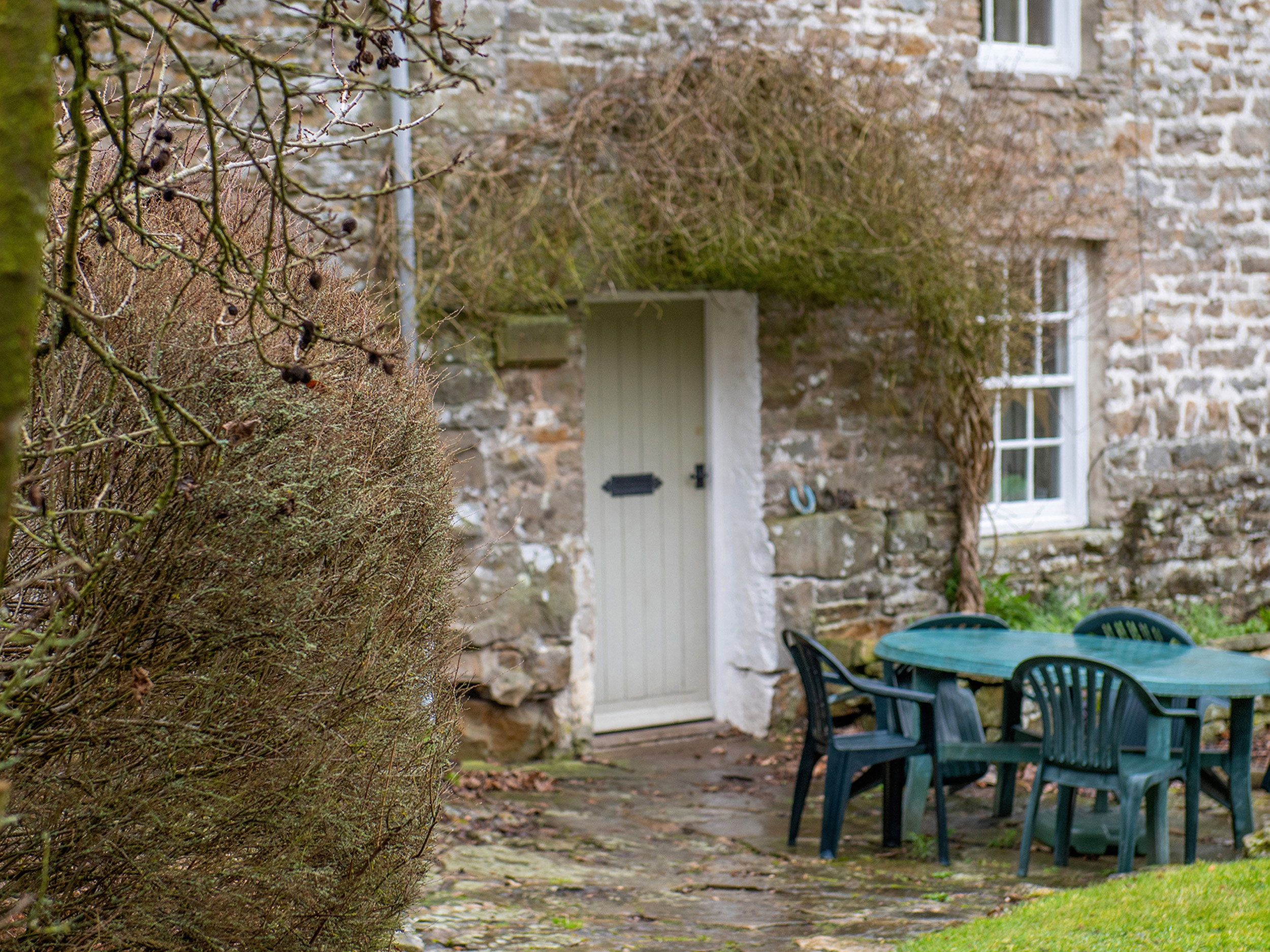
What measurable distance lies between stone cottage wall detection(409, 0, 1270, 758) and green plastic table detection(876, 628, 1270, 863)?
152 cm

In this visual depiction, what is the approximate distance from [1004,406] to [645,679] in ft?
9.86

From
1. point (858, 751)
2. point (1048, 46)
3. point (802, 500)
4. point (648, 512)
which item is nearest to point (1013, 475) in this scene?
point (802, 500)

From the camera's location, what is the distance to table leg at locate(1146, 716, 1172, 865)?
5457 millimetres

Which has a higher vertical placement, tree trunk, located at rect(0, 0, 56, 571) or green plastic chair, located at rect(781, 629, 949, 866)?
tree trunk, located at rect(0, 0, 56, 571)

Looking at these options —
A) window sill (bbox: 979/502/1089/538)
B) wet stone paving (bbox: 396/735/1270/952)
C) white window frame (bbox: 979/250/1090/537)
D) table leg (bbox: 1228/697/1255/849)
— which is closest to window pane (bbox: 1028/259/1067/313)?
white window frame (bbox: 979/250/1090/537)

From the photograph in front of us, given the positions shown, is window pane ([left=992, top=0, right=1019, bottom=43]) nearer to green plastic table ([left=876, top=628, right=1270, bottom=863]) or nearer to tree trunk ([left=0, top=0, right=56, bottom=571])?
green plastic table ([left=876, top=628, right=1270, bottom=863])

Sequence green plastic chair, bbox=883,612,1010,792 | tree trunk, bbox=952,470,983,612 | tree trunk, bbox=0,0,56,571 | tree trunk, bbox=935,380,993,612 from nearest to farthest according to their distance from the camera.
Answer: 1. tree trunk, bbox=0,0,56,571
2. green plastic chair, bbox=883,612,1010,792
3. tree trunk, bbox=935,380,993,612
4. tree trunk, bbox=952,470,983,612

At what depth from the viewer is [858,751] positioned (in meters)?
5.83

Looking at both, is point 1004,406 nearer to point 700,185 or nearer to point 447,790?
point 700,185

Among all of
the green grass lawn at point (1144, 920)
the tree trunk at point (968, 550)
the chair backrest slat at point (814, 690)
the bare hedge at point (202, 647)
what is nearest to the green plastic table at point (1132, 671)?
the chair backrest slat at point (814, 690)

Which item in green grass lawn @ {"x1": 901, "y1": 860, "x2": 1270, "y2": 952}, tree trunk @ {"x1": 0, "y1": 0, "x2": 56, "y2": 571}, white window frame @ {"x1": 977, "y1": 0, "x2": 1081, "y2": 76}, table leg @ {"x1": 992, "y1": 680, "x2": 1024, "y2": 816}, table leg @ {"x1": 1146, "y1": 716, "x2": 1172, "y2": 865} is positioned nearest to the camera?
tree trunk @ {"x1": 0, "y1": 0, "x2": 56, "y2": 571}

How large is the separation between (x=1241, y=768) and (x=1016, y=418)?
3835 millimetres

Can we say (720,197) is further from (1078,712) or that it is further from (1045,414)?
(1045,414)

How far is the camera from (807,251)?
23.8 feet
